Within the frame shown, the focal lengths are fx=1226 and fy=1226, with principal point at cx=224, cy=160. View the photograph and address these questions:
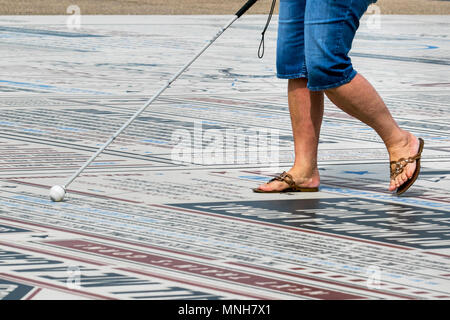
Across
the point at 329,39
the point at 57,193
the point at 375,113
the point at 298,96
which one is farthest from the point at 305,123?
the point at 57,193

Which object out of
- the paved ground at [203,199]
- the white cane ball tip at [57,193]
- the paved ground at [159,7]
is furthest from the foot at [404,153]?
the paved ground at [159,7]

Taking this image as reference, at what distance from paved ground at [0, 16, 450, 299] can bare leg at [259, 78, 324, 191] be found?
0.13m

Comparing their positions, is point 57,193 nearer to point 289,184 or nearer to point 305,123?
point 289,184

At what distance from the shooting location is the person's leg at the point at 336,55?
5.38m

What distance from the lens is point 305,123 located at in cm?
586

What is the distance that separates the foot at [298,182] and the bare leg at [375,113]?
0.37m

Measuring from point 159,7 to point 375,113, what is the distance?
19707 mm

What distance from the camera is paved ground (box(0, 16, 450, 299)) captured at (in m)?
4.09

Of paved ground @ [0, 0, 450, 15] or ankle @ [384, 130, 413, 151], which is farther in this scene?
paved ground @ [0, 0, 450, 15]

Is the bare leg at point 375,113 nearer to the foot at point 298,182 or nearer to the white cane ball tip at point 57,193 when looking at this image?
the foot at point 298,182

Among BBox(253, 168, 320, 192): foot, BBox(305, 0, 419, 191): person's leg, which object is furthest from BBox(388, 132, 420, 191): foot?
BBox(253, 168, 320, 192): foot

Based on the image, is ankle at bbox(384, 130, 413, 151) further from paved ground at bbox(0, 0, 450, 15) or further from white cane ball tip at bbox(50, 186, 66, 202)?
paved ground at bbox(0, 0, 450, 15)

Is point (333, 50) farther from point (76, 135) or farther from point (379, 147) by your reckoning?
point (76, 135)
